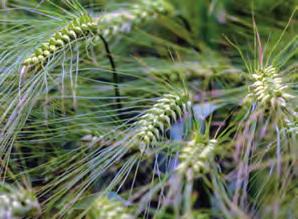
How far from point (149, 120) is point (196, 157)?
0.42ft

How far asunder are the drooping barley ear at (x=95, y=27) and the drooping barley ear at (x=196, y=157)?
0.26 metres

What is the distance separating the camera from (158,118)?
0.82 metres

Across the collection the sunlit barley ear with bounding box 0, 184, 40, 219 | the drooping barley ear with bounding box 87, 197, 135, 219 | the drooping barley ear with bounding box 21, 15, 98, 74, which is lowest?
the drooping barley ear with bounding box 87, 197, 135, 219

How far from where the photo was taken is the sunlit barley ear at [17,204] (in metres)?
0.70

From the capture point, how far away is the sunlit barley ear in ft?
2.28

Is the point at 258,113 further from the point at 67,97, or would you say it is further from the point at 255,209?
the point at 67,97

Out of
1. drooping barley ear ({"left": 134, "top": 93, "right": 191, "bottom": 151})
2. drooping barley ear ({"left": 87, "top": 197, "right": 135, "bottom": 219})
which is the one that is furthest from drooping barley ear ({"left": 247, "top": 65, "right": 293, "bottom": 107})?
drooping barley ear ({"left": 87, "top": 197, "right": 135, "bottom": 219})

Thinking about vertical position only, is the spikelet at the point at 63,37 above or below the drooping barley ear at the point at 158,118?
above

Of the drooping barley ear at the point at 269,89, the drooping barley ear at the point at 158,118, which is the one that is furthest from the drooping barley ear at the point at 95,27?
the drooping barley ear at the point at 269,89

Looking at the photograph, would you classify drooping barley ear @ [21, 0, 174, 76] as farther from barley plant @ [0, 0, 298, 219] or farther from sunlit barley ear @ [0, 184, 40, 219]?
sunlit barley ear @ [0, 184, 40, 219]

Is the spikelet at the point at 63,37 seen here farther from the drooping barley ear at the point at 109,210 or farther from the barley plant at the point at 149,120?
the drooping barley ear at the point at 109,210

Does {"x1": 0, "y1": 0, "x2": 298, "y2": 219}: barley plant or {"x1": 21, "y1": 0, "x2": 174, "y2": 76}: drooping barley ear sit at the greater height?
{"x1": 21, "y1": 0, "x2": 174, "y2": 76}: drooping barley ear

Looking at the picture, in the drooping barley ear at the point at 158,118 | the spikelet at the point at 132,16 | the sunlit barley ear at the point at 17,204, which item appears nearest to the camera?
the sunlit barley ear at the point at 17,204

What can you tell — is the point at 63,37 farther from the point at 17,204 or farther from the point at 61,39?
the point at 17,204
